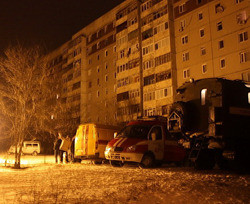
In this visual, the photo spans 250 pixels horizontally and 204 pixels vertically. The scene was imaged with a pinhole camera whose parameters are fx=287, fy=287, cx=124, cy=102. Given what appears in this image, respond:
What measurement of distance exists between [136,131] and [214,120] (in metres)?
5.01

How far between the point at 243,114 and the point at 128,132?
19.3ft

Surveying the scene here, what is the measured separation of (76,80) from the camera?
57.7 m

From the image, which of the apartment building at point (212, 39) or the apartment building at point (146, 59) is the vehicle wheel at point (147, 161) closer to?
the apartment building at point (212, 39)

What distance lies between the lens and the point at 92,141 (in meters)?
17.3

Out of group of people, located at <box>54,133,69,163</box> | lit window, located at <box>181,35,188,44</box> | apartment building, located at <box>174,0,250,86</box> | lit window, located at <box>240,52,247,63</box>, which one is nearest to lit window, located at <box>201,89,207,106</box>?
group of people, located at <box>54,133,69,163</box>

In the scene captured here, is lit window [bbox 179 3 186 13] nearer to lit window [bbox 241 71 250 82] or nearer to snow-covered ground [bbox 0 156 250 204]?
lit window [bbox 241 71 250 82]

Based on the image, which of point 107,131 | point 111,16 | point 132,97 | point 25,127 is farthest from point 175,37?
point 25,127

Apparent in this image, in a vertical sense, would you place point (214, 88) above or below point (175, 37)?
below

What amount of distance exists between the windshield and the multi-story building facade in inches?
766

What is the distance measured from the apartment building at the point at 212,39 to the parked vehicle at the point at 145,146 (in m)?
18.9

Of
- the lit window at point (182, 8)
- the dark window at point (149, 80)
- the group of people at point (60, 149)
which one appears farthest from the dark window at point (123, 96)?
the group of people at point (60, 149)

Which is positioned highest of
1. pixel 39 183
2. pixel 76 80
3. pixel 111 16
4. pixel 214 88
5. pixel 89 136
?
pixel 111 16

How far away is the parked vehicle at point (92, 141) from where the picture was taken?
1716 centimetres

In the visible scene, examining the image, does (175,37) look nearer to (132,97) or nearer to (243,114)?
(132,97)
